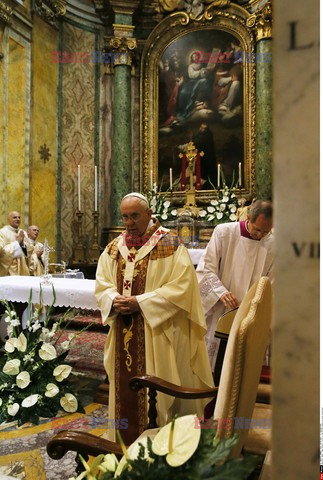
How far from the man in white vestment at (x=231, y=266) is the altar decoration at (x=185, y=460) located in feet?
7.04

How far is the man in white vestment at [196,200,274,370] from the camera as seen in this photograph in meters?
3.20

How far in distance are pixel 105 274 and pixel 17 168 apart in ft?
18.3

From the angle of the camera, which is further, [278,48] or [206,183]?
[206,183]

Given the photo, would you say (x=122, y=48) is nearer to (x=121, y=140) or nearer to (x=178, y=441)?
(x=121, y=140)

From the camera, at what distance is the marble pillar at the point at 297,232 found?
0.64 m

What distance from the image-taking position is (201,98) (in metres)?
9.36

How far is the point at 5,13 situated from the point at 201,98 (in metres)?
4.38

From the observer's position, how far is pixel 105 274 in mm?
2934

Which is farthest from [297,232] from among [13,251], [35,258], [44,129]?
[44,129]

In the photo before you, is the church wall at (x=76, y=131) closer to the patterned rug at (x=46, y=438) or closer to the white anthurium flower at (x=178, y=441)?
the patterned rug at (x=46, y=438)

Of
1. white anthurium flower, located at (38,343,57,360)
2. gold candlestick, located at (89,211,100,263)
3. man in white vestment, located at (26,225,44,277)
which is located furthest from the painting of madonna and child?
white anthurium flower, located at (38,343,57,360)

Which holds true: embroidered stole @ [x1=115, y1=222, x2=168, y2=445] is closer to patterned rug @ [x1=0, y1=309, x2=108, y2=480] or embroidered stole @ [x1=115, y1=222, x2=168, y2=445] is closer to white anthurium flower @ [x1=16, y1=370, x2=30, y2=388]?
patterned rug @ [x1=0, y1=309, x2=108, y2=480]

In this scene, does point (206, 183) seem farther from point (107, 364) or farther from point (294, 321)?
point (294, 321)

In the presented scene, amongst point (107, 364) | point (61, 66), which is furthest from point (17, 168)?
point (107, 364)
